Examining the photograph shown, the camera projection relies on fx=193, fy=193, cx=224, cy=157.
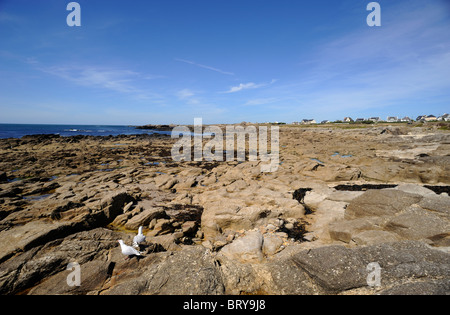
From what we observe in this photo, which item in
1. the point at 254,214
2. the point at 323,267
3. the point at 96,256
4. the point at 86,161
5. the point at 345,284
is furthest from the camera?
the point at 86,161

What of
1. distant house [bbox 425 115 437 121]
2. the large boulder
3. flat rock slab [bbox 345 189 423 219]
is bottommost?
the large boulder

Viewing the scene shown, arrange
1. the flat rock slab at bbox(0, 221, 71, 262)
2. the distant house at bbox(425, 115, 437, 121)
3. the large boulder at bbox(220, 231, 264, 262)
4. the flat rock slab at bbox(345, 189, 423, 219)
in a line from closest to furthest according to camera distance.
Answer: the flat rock slab at bbox(0, 221, 71, 262) < the large boulder at bbox(220, 231, 264, 262) < the flat rock slab at bbox(345, 189, 423, 219) < the distant house at bbox(425, 115, 437, 121)

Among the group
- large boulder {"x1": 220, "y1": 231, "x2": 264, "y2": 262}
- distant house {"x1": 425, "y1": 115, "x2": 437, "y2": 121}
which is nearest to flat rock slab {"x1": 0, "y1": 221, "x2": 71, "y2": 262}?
large boulder {"x1": 220, "y1": 231, "x2": 264, "y2": 262}

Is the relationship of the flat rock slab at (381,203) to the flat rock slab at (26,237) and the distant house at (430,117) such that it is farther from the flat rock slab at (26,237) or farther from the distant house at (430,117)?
the distant house at (430,117)

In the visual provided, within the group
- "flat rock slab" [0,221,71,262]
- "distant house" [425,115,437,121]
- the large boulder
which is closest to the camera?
"flat rock slab" [0,221,71,262]

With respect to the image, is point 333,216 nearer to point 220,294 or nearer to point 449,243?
point 449,243

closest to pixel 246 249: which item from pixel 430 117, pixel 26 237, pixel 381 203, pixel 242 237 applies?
pixel 242 237

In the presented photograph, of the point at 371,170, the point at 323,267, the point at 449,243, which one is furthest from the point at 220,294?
the point at 371,170

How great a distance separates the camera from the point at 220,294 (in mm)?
5297

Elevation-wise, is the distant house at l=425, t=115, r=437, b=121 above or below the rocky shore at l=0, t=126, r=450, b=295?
above

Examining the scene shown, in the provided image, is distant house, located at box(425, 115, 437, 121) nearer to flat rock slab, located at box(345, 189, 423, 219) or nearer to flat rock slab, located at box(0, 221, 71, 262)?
flat rock slab, located at box(345, 189, 423, 219)

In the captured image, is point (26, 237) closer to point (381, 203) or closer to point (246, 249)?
point (246, 249)

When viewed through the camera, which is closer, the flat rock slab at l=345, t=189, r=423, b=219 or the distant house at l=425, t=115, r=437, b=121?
the flat rock slab at l=345, t=189, r=423, b=219
